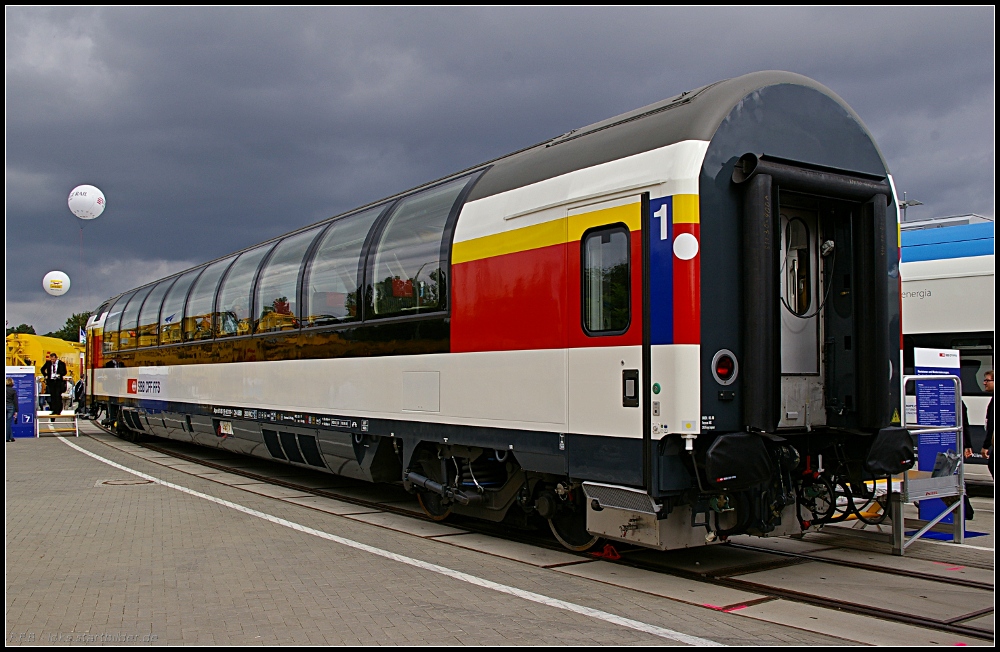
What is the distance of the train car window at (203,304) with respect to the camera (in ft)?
48.8

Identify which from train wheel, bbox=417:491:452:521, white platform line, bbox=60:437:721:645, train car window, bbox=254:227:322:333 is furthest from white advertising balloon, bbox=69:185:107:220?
train wheel, bbox=417:491:452:521

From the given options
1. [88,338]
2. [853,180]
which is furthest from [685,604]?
[88,338]

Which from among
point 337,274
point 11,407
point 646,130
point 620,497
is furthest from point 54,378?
point 646,130

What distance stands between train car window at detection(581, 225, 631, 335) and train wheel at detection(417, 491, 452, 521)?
325 centimetres

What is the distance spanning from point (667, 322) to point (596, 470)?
4.35 feet

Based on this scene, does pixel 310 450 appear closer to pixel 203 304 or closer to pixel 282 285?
pixel 282 285

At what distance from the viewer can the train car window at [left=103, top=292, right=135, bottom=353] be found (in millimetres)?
21133

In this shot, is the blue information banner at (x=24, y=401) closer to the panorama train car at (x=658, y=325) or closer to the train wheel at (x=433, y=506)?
the panorama train car at (x=658, y=325)

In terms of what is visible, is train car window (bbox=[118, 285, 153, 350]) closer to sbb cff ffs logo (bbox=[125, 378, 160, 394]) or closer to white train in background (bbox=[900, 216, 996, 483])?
sbb cff ffs logo (bbox=[125, 378, 160, 394])

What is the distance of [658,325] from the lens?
6145 mm

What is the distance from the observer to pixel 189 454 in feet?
58.7

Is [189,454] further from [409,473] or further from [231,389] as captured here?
[409,473]

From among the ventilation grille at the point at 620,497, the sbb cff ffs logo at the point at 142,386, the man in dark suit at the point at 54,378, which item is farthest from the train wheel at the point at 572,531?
the man in dark suit at the point at 54,378

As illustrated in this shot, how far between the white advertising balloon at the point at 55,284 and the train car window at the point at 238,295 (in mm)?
18442
